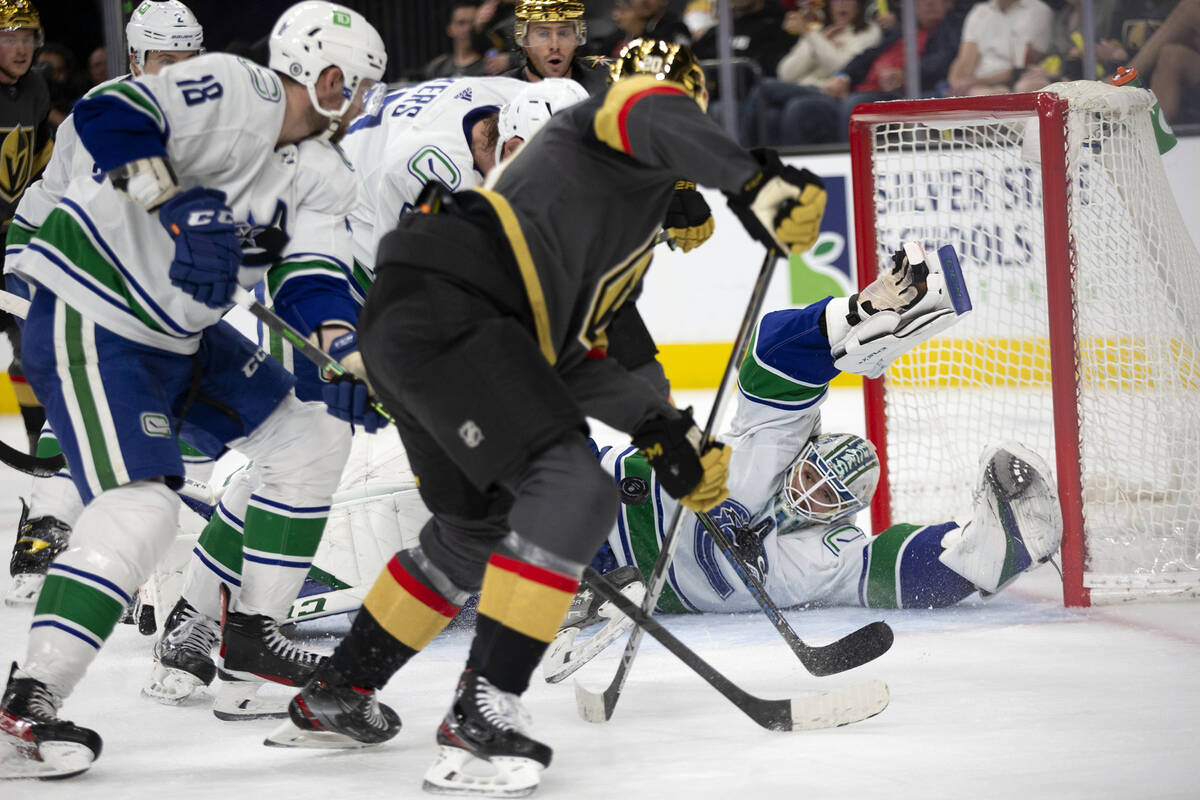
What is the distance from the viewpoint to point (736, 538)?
2.94 metres

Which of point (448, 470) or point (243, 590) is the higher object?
point (448, 470)

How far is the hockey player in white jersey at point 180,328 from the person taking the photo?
2129 mm

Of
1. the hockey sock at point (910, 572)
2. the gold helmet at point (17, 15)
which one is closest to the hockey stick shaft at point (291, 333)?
the hockey sock at point (910, 572)

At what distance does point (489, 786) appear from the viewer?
6.42ft

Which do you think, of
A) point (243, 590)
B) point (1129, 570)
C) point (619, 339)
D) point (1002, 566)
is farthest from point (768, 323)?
point (243, 590)

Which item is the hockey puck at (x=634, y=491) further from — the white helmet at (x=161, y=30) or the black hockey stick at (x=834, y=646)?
the white helmet at (x=161, y=30)

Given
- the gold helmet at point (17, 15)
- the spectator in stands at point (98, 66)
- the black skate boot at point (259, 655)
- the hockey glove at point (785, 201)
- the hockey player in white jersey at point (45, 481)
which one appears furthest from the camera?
the spectator in stands at point (98, 66)

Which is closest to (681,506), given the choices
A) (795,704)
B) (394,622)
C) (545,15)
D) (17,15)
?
(795,704)

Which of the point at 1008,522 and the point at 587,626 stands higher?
the point at 1008,522

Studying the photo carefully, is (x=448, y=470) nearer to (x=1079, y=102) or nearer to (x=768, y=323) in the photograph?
(x=768, y=323)

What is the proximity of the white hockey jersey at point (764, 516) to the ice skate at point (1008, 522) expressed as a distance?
0.23 meters

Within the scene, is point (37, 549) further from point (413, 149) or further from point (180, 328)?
point (180, 328)

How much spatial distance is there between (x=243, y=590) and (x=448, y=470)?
2.00ft

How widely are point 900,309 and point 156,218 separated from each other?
1.39 metres
